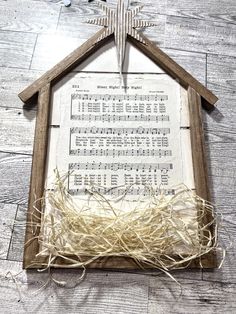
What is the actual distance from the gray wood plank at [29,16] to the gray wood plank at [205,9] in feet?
1.17

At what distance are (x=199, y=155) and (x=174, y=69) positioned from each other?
0.80ft

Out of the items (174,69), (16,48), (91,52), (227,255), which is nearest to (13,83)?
(16,48)

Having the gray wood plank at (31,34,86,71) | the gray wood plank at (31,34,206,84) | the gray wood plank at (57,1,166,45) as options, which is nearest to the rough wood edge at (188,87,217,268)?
the gray wood plank at (31,34,206,84)

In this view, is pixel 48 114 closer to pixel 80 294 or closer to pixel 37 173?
pixel 37 173

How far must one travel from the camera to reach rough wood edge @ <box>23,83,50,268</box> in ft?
2.45

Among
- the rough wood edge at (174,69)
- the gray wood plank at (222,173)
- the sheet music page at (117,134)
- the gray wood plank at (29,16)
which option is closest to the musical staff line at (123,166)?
the sheet music page at (117,134)

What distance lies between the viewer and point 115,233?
746 millimetres

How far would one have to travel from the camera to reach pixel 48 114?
2.83 ft

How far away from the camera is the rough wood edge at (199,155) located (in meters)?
0.76

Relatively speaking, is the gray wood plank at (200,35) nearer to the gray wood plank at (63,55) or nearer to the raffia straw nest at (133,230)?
the gray wood plank at (63,55)

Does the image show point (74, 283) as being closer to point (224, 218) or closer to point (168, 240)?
point (168, 240)

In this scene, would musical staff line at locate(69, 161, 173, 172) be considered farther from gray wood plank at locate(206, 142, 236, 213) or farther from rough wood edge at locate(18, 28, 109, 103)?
rough wood edge at locate(18, 28, 109, 103)

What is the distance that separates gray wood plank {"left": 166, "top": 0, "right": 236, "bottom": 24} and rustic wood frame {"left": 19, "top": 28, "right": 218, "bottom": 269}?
227mm

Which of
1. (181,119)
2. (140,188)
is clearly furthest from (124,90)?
(140,188)
